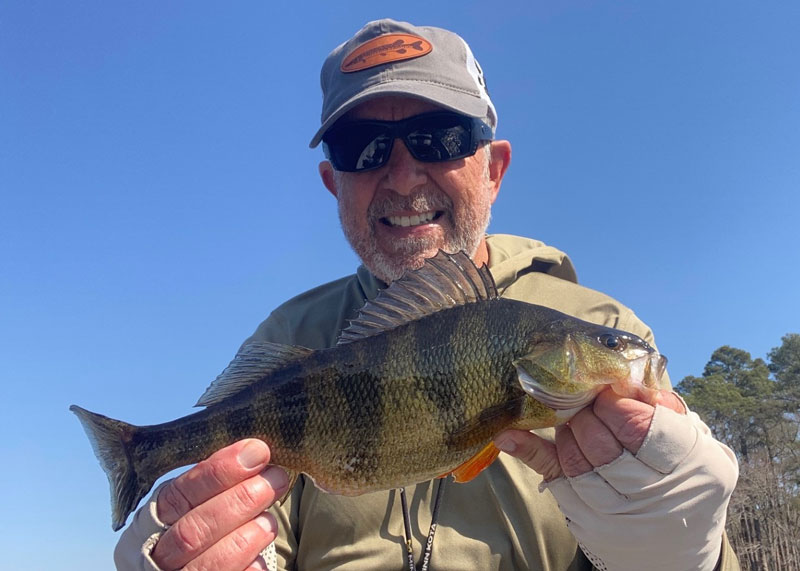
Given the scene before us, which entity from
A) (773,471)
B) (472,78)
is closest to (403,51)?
(472,78)

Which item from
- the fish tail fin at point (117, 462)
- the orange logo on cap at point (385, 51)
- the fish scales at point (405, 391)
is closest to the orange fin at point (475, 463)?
the fish scales at point (405, 391)

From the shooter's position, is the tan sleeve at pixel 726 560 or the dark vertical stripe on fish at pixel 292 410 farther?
the tan sleeve at pixel 726 560

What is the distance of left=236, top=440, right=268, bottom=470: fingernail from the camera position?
256 cm

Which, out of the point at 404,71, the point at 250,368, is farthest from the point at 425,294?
the point at 404,71

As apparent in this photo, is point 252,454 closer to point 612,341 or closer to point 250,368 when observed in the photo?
point 250,368

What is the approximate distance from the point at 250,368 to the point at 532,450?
1.32 meters

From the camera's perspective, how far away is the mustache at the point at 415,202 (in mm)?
4270

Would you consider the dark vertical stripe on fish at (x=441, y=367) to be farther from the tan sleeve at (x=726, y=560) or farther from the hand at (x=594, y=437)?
the tan sleeve at (x=726, y=560)

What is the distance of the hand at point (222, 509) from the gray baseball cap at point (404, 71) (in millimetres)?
2568

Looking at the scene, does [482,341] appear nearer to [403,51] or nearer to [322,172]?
[403,51]

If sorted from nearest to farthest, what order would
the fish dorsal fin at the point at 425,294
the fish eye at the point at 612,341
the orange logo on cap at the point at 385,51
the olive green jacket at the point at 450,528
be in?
the fish eye at the point at 612,341
the fish dorsal fin at the point at 425,294
the olive green jacket at the point at 450,528
the orange logo on cap at the point at 385,51

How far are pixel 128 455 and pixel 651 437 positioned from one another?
7.41 feet

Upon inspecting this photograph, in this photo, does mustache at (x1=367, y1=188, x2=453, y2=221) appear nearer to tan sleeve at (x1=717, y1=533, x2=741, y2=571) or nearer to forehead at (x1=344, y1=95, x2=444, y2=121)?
forehead at (x1=344, y1=95, x2=444, y2=121)

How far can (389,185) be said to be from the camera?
168 inches
